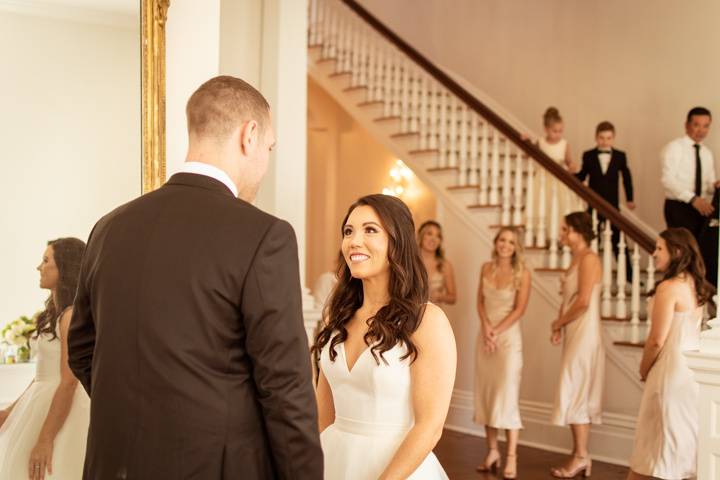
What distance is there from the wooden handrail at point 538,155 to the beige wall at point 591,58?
177cm

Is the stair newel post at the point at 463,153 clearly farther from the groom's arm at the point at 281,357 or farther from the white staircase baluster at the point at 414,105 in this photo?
the groom's arm at the point at 281,357

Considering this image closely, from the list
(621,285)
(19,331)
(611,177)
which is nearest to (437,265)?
(621,285)

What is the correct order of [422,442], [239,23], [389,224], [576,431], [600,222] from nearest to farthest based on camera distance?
[422,442], [389,224], [239,23], [576,431], [600,222]

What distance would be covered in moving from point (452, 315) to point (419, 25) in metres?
5.18

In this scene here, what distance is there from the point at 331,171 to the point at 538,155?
5334 mm

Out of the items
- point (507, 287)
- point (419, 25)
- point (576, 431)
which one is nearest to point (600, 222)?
point (507, 287)

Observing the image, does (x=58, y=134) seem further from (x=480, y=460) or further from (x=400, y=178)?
(x=400, y=178)

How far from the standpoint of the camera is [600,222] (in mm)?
7750

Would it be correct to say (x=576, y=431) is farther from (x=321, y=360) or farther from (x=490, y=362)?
(x=321, y=360)

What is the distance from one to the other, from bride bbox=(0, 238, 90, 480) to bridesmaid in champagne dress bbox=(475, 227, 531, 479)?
13.2 feet

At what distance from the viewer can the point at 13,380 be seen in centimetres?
313

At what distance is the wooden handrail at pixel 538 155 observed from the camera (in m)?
7.11

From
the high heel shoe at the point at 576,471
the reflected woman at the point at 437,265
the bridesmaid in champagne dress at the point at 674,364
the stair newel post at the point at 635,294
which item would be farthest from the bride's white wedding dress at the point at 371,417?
the reflected woman at the point at 437,265

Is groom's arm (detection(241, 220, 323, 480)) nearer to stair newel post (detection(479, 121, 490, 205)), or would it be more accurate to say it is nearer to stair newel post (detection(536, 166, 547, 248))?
stair newel post (detection(536, 166, 547, 248))
